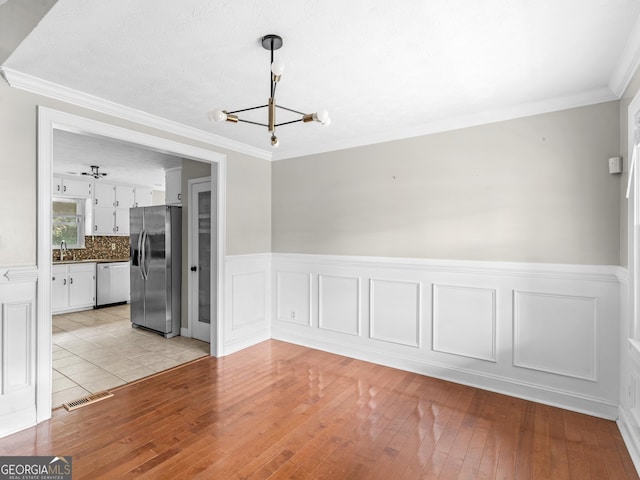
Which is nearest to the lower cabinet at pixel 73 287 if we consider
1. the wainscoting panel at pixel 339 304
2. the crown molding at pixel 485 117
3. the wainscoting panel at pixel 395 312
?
the wainscoting panel at pixel 339 304

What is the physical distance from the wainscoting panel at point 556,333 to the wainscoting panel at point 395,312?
94 centimetres

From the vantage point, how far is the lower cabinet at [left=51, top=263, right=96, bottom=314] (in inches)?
241

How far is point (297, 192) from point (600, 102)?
315cm

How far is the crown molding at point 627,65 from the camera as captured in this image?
1964 mm

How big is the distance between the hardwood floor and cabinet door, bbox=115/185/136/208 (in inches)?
200

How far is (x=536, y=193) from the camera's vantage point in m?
3.00

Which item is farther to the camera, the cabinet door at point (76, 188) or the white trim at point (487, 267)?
the cabinet door at point (76, 188)

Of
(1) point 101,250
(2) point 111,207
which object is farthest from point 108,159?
(1) point 101,250

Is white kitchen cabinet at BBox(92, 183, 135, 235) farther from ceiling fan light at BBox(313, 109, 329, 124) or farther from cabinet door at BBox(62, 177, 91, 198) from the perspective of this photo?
ceiling fan light at BBox(313, 109, 329, 124)

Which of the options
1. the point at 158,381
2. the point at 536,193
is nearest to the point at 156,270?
the point at 158,381

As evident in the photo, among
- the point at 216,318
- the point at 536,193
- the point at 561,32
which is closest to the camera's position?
the point at 561,32

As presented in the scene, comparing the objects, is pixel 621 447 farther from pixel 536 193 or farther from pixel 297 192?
pixel 297 192

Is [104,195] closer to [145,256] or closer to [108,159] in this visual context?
[108,159]

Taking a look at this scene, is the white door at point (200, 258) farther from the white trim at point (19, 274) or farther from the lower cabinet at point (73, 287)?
the lower cabinet at point (73, 287)
